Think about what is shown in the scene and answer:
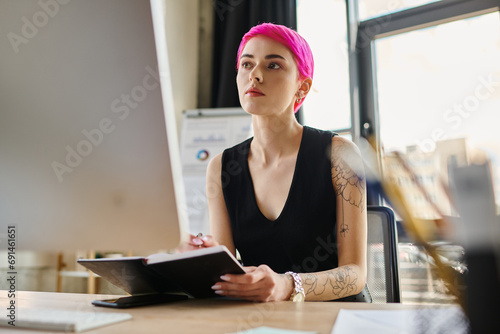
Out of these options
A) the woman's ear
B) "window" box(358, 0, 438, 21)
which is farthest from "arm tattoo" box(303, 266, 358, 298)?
"window" box(358, 0, 438, 21)

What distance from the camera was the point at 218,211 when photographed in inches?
54.5

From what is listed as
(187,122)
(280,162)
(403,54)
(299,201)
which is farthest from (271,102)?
(187,122)

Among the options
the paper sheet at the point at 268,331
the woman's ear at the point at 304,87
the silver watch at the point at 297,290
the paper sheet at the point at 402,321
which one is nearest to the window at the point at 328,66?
the woman's ear at the point at 304,87

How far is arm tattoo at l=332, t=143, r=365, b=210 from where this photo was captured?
1151mm

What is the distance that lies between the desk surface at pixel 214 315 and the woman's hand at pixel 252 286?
2cm

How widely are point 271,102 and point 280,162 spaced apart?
8.7 inches

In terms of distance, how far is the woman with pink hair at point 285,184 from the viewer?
1162 mm

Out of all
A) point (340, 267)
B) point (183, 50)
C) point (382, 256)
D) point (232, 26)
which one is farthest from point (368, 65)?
point (340, 267)

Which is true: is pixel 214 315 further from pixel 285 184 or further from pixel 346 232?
pixel 285 184

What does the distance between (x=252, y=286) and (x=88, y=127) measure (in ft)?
1.39

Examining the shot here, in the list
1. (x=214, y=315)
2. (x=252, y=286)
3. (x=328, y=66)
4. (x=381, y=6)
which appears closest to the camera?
(x=214, y=315)

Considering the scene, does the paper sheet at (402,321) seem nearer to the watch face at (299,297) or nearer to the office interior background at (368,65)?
the watch face at (299,297)

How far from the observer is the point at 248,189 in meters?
1.33

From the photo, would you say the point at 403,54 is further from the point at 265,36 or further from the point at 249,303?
the point at 249,303
